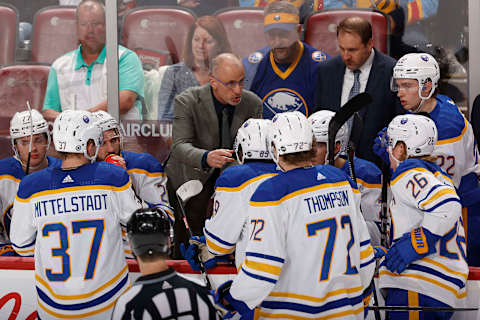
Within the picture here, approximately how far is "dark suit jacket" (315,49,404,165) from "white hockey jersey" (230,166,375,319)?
2184 millimetres

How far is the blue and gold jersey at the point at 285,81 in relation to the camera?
511cm

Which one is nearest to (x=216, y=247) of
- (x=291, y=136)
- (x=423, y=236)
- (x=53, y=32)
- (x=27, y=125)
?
(x=291, y=136)

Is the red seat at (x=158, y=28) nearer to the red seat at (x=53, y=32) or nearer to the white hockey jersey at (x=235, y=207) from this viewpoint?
the red seat at (x=53, y=32)

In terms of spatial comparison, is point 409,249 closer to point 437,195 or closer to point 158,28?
point 437,195

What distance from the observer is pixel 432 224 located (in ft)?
10.3

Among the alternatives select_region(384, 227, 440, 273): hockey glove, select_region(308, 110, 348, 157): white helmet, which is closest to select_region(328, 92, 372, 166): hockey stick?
select_region(308, 110, 348, 157): white helmet

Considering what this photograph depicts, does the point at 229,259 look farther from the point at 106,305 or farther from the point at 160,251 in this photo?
the point at 160,251

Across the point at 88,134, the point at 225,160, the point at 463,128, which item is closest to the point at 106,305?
the point at 88,134

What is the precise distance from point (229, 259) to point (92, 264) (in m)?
0.77

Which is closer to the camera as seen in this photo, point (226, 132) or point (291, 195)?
point (291, 195)

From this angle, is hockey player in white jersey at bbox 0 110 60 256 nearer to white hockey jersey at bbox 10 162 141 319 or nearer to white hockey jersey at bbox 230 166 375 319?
white hockey jersey at bbox 10 162 141 319

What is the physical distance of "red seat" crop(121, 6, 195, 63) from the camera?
527 cm

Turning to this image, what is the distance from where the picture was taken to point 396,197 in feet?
10.9

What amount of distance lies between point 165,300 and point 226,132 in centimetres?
273
